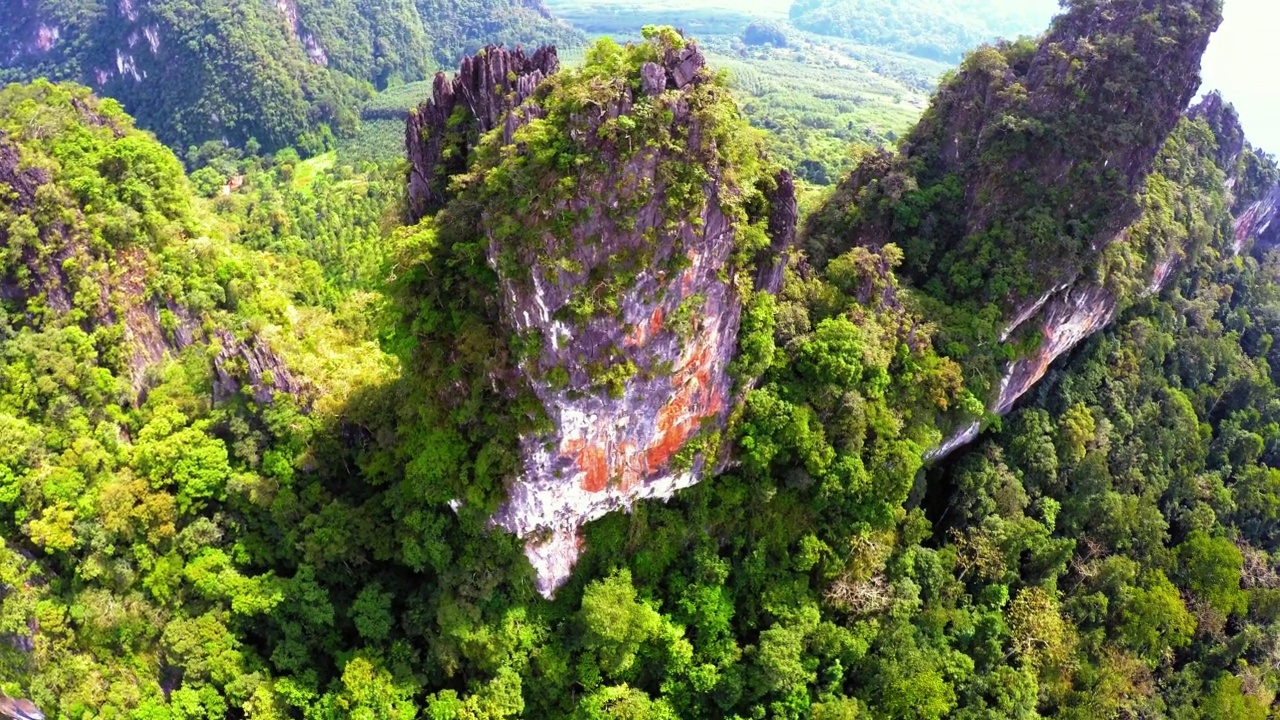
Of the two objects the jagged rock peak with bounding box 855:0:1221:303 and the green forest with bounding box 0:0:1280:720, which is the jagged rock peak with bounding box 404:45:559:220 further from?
the jagged rock peak with bounding box 855:0:1221:303

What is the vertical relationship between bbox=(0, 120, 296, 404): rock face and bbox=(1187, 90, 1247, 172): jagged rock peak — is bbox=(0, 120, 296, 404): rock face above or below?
below

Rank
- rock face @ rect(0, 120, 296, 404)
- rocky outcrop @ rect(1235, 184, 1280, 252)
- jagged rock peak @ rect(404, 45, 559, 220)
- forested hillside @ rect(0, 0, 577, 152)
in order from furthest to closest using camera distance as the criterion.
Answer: forested hillside @ rect(0, 0, 577, 152) → rocky outcrop @ rect(1235, 184, 1280, 252) → rock face @ rect(0, 120, 296, 404) → jagged rock peak @ rect(404, 45, 559, 220)

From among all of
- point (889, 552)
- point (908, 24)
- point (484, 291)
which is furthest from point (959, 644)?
point (908, 24)

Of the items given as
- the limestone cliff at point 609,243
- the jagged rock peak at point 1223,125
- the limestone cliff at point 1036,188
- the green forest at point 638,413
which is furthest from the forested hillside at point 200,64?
the jagged rock peak at point 1223,125

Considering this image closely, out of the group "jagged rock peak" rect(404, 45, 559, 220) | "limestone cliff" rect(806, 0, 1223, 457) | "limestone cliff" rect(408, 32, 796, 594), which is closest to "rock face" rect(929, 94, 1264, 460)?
"limestone cliff" rect(806, 0, 1223, 457)

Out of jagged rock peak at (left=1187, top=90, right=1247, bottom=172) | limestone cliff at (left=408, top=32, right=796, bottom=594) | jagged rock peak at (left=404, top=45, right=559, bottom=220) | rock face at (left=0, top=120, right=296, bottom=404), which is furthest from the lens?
jagged rock peak at (left=1187, top=90, right=1247, bottom=172)

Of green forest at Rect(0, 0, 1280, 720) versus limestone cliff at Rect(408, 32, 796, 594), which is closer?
limestone cliff at Rect(408, 32, 796, 594)

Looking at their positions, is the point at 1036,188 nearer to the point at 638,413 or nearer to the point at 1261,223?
the point at 638,413

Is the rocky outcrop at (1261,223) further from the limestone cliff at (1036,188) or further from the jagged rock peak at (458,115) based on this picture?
the jagged rock peak at (458,115)
